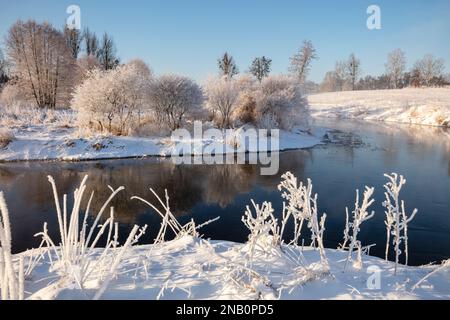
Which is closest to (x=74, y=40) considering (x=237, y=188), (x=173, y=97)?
(x=173, y=97)

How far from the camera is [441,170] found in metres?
12.8

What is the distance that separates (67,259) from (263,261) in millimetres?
1862

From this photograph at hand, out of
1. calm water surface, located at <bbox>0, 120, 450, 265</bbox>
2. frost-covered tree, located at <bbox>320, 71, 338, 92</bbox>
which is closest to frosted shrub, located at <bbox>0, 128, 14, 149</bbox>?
calm water surface, located at <bbox>0, 120, 450, 265</bbox>

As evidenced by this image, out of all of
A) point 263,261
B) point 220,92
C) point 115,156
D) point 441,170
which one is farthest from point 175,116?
point 263,261

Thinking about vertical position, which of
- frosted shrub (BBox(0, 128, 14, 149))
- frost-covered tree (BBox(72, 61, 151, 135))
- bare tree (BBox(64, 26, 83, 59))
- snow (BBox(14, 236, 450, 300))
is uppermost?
bare tree (BBox(64, 26, 83, 59))

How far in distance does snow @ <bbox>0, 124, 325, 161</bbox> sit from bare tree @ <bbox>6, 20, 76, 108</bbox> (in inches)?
410

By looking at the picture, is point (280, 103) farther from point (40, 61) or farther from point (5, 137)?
point (40, 61)

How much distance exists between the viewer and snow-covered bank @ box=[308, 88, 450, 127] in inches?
1366

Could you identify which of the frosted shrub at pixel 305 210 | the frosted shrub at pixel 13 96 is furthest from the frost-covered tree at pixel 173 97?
the frosted shrub at pixel 305 210

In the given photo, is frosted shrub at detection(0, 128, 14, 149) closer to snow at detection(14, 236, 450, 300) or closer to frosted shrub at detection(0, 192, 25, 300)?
snow at detection(14, 236, 450, 300)

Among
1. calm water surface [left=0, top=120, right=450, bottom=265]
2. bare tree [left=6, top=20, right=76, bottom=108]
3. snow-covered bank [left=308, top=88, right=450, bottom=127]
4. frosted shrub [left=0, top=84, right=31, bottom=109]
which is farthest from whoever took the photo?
snow-covered bank [left=308, top=88, right=450, bottom=127]

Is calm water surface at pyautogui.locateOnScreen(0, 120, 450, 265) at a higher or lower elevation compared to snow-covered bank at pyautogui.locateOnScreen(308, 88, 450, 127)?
lower

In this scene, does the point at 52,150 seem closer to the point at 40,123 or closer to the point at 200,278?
the point at 40,123
